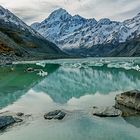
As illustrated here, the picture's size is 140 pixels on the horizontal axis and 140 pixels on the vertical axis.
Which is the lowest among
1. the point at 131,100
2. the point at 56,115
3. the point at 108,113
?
the point at 56,115

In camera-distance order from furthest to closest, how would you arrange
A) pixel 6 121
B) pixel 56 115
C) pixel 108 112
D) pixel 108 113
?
1. pixel 108 112
2. pixel 56 115
3. pixel 108 113
4. pixel 6 121

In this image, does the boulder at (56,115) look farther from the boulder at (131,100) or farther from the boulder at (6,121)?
the boulder at (131,100)

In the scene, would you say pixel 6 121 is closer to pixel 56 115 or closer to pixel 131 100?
pixel 56 115

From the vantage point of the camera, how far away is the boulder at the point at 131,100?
32.4 metres

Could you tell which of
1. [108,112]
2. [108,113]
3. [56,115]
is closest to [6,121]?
[56,115]

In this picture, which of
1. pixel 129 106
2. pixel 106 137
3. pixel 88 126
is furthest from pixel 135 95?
pixel 106 137

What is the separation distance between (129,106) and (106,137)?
966 cm

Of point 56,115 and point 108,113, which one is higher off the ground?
point 108,113

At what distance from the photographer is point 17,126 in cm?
2812

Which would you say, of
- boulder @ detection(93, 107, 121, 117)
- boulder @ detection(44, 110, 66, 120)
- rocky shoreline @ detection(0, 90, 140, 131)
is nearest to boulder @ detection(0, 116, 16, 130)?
rocky shoreline @ detection(0, 90, 140, 131)

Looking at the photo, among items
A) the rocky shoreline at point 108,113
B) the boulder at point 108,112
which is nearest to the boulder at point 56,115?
the rocky shoreline at point 108,113

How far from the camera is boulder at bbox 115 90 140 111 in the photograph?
3238cm

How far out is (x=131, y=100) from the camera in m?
33.3

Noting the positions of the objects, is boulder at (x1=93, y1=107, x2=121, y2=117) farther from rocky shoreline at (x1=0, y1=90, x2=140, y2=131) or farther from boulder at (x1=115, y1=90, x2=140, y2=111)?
boulder at (x1=115, y1=90, x2=140, y2=111)
